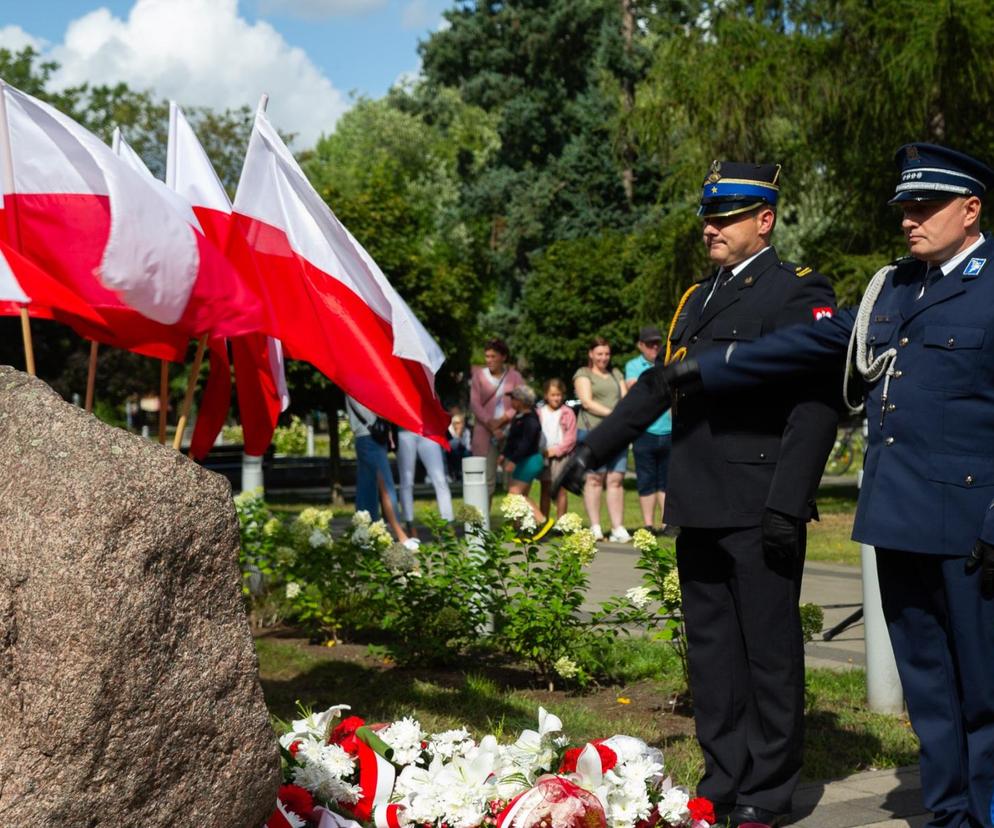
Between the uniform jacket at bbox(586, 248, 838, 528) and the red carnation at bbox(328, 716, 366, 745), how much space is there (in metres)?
1.15

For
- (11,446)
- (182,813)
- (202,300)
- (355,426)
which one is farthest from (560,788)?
(355,426)

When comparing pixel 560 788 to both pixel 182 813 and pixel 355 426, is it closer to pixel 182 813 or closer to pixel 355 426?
pixel 182 813

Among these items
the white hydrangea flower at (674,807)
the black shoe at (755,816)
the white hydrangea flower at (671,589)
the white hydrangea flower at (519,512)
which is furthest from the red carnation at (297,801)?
the white hydrangea flower at (519,512)

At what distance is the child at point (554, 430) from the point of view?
1361 cm

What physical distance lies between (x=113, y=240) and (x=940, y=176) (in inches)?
115

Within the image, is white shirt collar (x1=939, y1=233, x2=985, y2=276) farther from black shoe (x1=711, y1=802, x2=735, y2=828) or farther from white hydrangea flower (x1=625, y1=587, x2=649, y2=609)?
white hydrangea flower (x1=625, y1=587, x2=649, y2=609)

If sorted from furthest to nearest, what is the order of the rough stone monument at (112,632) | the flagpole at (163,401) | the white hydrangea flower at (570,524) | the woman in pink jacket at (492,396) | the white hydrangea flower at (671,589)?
the woman in pink jacket at (492,396), the white hydrangea flower at (570,524), the white hydrangea flower at (671,589), the flagpole at (163,401), the rough stone monument at (112,632)

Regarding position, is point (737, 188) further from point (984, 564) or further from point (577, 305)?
point (577, 305)

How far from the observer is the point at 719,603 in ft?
15.2

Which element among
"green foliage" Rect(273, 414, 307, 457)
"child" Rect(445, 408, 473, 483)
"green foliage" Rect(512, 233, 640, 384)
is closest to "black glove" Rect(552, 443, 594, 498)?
"child" Rect(445, 408, 473, 483)

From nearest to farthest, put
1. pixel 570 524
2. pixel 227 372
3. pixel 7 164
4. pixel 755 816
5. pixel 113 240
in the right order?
1. pixel 755 816
2. pixel 113 240
3. pixel 7 164
4. pixel 227 372
5. pixel 570 524

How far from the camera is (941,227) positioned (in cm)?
415

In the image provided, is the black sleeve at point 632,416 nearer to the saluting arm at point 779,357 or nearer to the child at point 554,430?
the saluting arm at point 779,357

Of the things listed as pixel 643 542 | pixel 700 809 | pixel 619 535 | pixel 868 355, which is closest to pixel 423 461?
pixel 619 535
